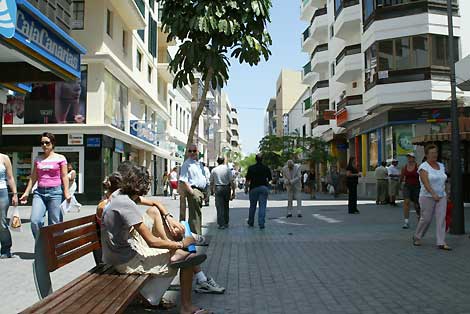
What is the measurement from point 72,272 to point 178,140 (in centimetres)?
4056

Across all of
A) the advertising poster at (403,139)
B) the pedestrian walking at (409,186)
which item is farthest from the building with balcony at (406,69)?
the pedestrian walking at (409,186)

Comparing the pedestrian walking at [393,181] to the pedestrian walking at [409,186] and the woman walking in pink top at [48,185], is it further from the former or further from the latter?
the woman walking in pink top at [48,185]

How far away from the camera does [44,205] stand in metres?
7.73

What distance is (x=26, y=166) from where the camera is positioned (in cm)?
2431

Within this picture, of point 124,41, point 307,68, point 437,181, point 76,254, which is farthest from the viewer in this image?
point 307,68

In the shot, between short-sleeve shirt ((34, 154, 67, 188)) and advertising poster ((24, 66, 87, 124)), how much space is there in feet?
53.8

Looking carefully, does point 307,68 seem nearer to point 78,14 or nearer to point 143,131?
point 143,131

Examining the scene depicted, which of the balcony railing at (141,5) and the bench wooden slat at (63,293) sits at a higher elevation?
→ the balcony railing at (141,5)

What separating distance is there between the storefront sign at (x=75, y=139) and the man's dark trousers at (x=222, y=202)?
12473mm

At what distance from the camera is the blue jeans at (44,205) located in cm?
760

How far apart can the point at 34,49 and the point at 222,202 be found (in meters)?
5.82

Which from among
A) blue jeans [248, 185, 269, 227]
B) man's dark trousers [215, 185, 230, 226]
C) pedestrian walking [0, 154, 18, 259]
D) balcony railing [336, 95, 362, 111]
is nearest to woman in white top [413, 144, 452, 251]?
blue jeans [248, 185, 269, 227]

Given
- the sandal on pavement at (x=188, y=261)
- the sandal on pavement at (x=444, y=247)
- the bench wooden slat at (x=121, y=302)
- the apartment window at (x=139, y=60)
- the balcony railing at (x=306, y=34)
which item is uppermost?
the balcony railing at (x=306, y=34)

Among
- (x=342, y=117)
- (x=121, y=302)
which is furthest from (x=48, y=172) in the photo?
(x=342, y=117)
